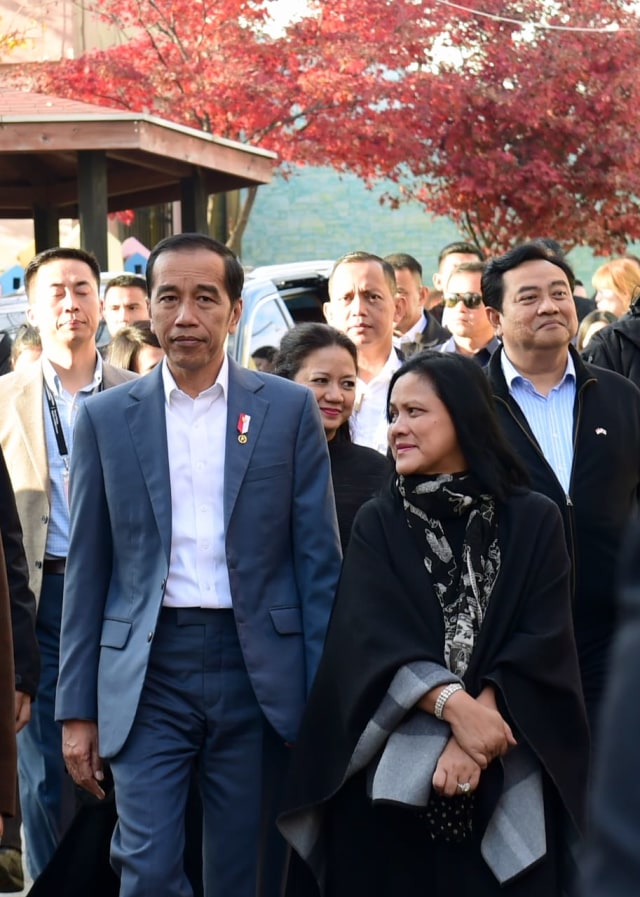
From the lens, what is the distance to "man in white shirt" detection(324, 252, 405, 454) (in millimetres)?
7086

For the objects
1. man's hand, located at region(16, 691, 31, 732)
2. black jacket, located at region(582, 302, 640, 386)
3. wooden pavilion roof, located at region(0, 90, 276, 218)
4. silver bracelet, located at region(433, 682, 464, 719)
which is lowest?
man's hand, located at region(16, 691, 31, 732)

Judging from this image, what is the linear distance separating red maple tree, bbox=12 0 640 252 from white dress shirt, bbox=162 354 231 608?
50.2 ft

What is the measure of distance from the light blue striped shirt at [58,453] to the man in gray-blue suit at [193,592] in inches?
42.9

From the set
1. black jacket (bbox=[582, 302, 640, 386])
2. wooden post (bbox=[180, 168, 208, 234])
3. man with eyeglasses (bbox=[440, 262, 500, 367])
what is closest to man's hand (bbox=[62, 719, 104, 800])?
black jacket (bbox=[582, 302, 640, 386])

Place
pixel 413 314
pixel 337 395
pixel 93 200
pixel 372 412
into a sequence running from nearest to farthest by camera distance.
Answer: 1. pixel 337 395
2. pixel 372 412
3. pixel 413 314
4. pixel 93 200

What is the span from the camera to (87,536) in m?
4.82

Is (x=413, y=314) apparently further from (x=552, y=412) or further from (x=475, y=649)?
(x=475, y=649)

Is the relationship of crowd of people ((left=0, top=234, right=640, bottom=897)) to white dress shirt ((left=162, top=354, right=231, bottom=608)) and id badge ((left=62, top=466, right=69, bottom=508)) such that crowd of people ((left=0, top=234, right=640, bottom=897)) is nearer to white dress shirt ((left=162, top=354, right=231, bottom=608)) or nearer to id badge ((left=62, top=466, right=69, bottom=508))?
white dress shirt ((left=162, top=354, right=231, bottom=608))

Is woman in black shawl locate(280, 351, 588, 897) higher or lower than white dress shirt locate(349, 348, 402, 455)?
lower

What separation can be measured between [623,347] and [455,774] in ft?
8.77

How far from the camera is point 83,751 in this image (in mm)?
4824

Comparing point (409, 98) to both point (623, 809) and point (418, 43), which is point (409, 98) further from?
point (623, 809)

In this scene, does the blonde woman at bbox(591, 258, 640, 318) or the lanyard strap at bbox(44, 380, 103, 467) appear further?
the blonde woman at bbox(591, 258, 640, 318)

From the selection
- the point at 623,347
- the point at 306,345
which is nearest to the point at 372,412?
the point at 306,345
